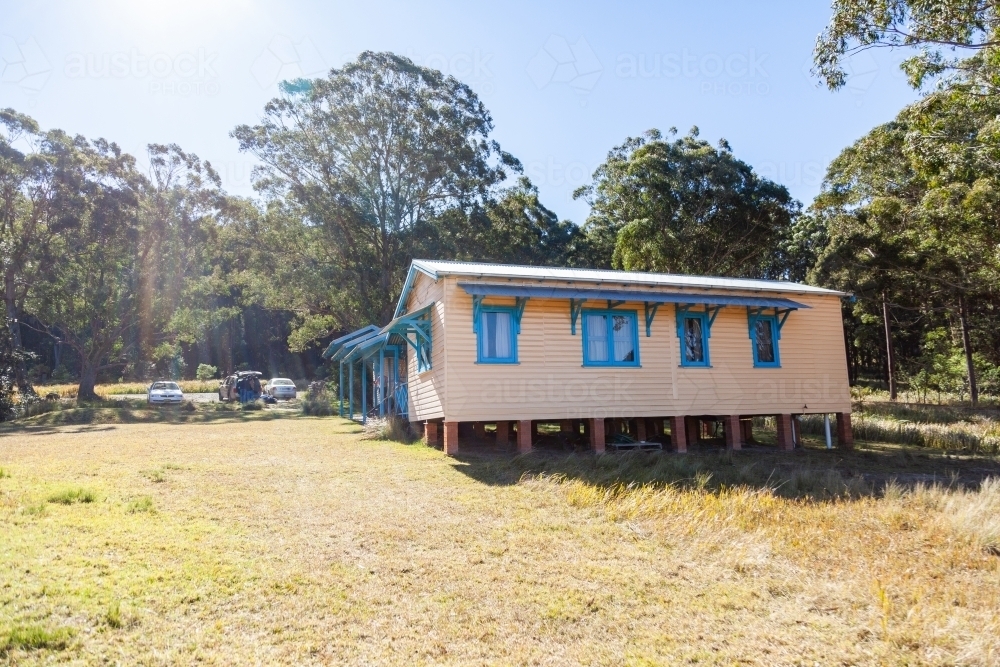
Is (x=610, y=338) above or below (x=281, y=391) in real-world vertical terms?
above

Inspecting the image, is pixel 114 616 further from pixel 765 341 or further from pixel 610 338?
pixel 765 341

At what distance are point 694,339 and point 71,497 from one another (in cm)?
1194

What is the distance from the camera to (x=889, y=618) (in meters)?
4.93

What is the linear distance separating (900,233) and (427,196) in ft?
66.3

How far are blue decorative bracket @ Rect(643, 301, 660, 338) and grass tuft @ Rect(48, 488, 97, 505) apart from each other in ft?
34.3

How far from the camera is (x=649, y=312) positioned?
14578 millimetres

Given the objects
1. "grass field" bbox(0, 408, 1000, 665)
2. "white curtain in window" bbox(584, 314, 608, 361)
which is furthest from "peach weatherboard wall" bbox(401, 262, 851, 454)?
"grass field" bbox(0, 408, 1000, 665)

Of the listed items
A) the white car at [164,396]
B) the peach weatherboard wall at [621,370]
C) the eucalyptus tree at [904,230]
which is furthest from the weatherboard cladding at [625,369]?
the white car at [164,396]

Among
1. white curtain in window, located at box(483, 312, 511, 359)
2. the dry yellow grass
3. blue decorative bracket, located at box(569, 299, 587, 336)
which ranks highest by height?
blue decorative bracket, located at box(569, 299, 587, 336)

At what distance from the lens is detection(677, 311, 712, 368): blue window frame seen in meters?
14.9

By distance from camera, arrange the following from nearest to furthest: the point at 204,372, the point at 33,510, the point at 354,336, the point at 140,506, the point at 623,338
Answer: the point at 33,510 → the point at 140,506 → the point at 623,338 → the point at 354,336 → the point at 204,372

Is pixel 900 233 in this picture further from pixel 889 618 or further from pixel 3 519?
pixel 3 519

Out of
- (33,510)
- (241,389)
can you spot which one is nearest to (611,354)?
(33,510)

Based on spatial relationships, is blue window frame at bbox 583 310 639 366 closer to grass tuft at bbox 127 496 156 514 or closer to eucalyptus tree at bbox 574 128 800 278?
grass tuft at bbox 127 496 156 514
